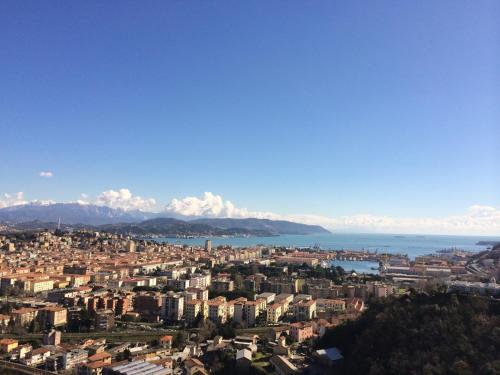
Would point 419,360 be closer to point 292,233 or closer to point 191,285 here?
point 191,285

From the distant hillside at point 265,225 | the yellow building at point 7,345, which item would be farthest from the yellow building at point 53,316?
the distant hillside at point 265,225

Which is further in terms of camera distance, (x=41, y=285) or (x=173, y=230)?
(x=173, y=230)

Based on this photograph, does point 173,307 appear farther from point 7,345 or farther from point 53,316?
point 7,345

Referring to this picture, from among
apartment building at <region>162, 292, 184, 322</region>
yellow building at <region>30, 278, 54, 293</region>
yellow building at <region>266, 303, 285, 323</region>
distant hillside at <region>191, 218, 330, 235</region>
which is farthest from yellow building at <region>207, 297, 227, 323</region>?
distant hillside at <region>191, 218, 330, 235</region>

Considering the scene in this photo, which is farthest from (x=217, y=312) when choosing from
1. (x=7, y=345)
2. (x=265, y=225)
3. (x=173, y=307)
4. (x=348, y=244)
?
(x=265, y=225)

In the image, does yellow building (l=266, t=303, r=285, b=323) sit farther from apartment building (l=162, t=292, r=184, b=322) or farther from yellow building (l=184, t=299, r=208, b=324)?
apartment building (l=162, t=292, r=184, b=322)

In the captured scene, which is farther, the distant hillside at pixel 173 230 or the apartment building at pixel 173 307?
the distant hillside at pixel 173 230

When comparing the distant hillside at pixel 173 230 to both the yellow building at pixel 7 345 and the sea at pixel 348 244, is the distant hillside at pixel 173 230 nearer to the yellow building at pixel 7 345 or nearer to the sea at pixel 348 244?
the sea at pixel 348 244

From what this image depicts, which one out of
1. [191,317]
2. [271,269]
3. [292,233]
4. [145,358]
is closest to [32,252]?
[271,269]
